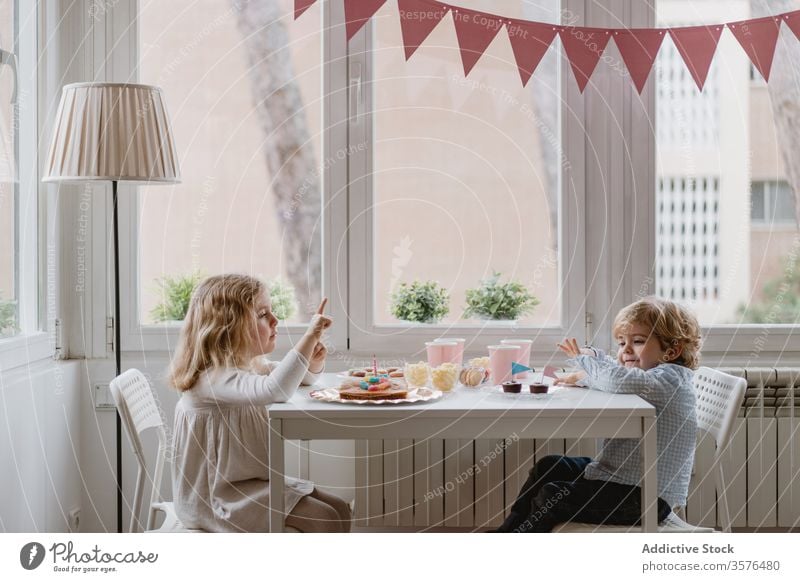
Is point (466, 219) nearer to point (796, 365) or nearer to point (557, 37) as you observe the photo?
point (557, 37)

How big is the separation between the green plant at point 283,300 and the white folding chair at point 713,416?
1.01 meters

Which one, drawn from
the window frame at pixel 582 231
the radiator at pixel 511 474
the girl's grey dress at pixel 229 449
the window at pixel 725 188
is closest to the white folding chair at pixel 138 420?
the girl's grey dress at pixel 229 449

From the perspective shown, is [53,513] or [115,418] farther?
[115,418]

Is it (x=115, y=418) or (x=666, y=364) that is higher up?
(x=666, y=364)

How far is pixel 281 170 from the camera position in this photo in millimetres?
2387

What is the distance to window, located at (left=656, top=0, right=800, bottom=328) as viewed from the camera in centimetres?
236

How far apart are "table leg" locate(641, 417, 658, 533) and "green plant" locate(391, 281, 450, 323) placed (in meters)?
0.87

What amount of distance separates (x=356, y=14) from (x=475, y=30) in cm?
33

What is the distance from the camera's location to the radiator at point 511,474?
2.24 meters

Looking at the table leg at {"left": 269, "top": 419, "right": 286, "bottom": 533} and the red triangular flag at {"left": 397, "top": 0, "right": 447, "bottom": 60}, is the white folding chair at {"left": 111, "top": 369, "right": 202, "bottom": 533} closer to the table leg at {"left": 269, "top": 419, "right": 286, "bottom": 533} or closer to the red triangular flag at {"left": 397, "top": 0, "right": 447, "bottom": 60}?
the table leg at {"left": 269, "top": 419, "right": 286, "bottom": 533}

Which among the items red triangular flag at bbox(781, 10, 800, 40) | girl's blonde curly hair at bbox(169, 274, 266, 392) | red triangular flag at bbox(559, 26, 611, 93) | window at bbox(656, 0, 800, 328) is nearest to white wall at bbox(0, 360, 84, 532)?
girl's blonde curly hair at bbox(169, 274, 266, 392)
